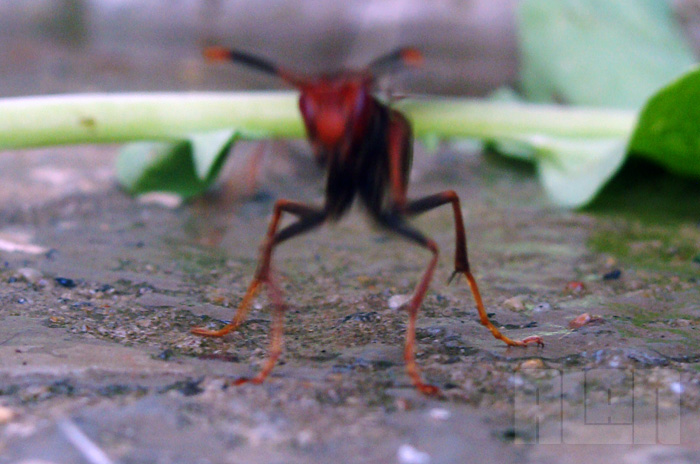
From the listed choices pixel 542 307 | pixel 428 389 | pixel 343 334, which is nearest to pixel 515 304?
pixel 542 307

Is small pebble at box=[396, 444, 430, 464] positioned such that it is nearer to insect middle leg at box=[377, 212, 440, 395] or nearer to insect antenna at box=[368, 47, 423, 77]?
insect middle leg at box=[377, 212, 440, 395]

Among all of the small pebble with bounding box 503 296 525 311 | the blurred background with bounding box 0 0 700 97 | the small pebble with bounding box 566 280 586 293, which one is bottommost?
the small pebble with bounding box 503 296 525 311

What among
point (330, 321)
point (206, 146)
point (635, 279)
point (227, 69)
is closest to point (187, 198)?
point (206, 146)

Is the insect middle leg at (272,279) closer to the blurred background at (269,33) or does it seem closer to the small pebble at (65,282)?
the small pebble at (65,282)

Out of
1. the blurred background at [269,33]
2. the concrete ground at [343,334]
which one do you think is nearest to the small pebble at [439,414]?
the concrete ground at [343,334]

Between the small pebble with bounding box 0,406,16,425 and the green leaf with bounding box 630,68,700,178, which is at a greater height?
the green leaf with bounding box 630,68,700,178

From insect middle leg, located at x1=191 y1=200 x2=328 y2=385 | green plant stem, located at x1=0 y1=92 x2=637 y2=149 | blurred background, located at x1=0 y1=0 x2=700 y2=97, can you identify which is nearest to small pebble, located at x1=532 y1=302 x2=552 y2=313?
insect middle leg, located at x1=191 y1=200 x2=328 y2=385

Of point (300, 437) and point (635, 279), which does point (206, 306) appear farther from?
point (635, 279)

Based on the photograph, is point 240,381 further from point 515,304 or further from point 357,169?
point 515,304

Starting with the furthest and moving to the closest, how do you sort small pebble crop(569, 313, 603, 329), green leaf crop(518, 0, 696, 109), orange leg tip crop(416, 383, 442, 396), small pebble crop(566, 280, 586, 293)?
green leaf crop(518, 0, 696, 109)
small pebble crop(566, 280, 586, 293)
small pebble crop(569, 313, 603, 329)
orange leg tip crop(416, 383, 442, 396)
